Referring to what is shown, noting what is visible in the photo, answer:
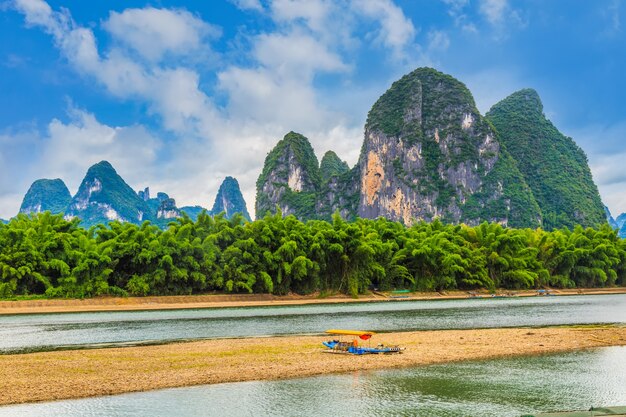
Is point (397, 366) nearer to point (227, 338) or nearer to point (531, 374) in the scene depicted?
point (531, 374)

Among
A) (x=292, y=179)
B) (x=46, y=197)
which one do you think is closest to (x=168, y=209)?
(x=46, y=197)

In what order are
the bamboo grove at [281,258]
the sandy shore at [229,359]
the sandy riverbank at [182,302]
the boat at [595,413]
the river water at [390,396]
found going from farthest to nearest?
the bamboo grove at [281,258] → the sandy riverbank at [182,302] → the sandy shore at [229,359] → the river water at [390,396] → the boat at [595,413]

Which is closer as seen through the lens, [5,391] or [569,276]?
[5,391]

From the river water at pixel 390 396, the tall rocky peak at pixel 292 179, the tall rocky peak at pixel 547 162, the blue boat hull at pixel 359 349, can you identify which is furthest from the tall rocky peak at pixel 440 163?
the river water at pixel 390 396

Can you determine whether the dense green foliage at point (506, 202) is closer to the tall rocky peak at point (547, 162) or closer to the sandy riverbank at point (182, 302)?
the tall rocky peak at point (547, 162)

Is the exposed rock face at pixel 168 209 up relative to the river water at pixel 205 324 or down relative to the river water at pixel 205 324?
up

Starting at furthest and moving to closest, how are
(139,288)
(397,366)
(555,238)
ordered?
(555,238)
(139,288)
(397,366)

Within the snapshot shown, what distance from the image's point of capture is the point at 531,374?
1541 centimetres

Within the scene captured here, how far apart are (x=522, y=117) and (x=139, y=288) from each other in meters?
123

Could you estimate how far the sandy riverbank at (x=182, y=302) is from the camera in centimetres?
3928

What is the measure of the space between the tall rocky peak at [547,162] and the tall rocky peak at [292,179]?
161 ft

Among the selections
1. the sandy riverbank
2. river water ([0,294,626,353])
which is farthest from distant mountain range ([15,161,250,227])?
river water ([0,294,626,353])

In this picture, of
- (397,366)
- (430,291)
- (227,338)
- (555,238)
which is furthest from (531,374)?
(555,238)

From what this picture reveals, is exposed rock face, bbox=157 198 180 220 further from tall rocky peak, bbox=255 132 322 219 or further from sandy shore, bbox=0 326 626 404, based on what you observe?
sandy shore, bbox=0 326 626 404
